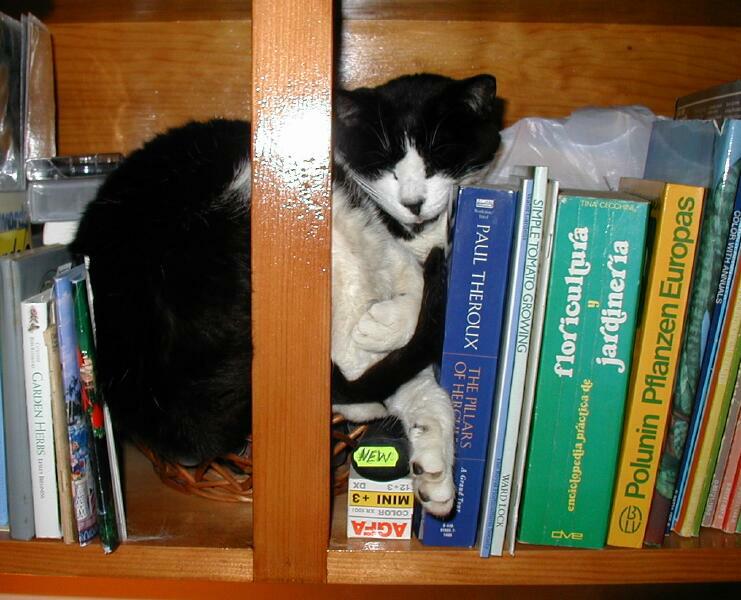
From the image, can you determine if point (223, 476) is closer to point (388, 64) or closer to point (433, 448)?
point (433, 448)

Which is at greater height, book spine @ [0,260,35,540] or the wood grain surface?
the wood grain surface

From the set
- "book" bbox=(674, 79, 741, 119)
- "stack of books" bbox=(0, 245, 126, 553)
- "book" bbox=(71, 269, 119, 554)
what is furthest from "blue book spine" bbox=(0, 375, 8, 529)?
"book" bbox=(674, 79, 741, 119)

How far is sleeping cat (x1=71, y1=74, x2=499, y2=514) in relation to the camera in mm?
683

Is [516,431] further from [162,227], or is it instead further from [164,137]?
[164,137]

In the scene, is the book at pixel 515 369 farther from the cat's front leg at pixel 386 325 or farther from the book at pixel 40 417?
the book at pixel 40 417

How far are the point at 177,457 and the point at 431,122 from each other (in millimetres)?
616

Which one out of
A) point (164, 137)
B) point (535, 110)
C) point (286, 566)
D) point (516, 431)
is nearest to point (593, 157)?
point (535, 110)

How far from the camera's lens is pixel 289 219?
0.60 m

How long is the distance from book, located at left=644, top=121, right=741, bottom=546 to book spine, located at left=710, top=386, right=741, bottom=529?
0.18 feet

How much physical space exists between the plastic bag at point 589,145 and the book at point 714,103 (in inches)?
2.1

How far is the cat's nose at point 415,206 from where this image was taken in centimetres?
94

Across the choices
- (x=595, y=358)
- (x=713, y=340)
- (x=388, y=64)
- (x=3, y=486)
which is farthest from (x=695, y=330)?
(x=3, y=486)

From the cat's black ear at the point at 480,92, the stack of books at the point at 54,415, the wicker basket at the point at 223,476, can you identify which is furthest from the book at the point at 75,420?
the cat's black ear at the point at 480,92

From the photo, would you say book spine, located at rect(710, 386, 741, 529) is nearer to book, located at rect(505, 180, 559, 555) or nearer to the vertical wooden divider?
book, located at rect(505, 180, 559, 555)
